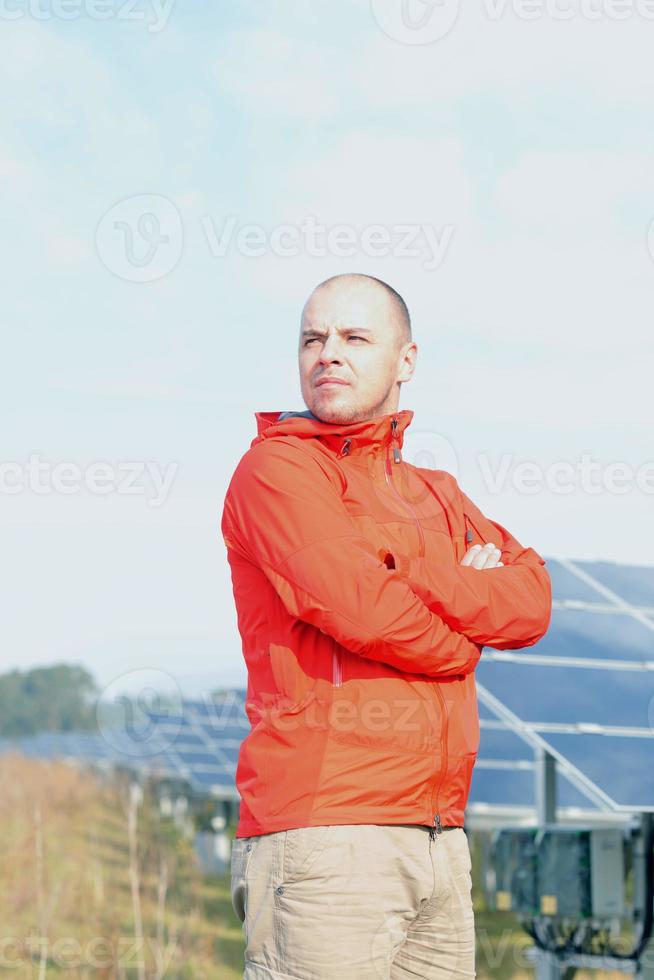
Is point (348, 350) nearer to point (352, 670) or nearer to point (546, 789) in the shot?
point (352, 670)

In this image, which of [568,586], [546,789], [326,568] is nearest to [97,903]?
[546,789]

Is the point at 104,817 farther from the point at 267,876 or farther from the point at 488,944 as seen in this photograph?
the point at 267,876

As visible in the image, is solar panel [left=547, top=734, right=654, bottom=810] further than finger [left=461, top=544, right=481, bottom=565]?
Yes

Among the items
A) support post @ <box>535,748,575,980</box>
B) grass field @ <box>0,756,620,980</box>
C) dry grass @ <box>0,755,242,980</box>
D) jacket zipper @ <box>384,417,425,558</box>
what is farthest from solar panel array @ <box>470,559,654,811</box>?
jacket zipper @ <box>384,417,425,558</box>

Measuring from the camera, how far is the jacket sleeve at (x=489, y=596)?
2799mm

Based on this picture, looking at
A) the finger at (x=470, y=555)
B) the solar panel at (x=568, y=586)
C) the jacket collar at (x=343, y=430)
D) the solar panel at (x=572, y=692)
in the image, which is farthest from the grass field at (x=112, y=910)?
the jacket collar at (x=343, y=430)

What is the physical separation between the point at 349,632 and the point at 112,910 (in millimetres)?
7846

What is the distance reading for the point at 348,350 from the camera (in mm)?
2930

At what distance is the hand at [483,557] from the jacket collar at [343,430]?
0.95 feet

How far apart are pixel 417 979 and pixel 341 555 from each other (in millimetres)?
828

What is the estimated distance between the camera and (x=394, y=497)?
9.79ft

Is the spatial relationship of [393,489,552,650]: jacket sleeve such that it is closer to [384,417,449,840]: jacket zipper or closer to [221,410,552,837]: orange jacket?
[221,410,552,837]: orange jacket

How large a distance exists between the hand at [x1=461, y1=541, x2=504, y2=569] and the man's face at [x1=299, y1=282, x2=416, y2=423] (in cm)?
37

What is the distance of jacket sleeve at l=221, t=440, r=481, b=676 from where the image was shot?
265 centimetres
